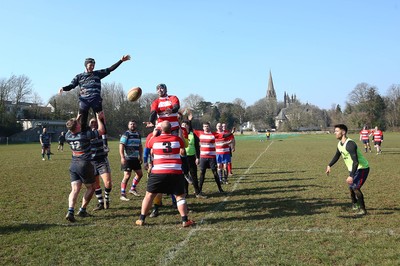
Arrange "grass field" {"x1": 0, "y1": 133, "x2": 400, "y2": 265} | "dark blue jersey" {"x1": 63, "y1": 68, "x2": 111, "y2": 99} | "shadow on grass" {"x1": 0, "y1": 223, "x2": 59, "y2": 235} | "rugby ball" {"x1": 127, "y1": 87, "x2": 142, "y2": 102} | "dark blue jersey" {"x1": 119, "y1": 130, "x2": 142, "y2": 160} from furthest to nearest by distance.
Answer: "dark blue jersey" {"x1": 119, "y1": 130, "x2": 142, "y2": 160} → "rugby ball" {"x1": 127, "y1": 87, "x2": 142, "y2": 102} → "dark blue jersey" {"x1": 63, "y1": 68, "x2": 111, "y2": 99} → "shadow on grass" {"x1": 0, "y1": 223, "x2": 59, "y2": 235} → "grass field" {"x1": 0, "y1": 133, "x2": 400, "y2": 265}

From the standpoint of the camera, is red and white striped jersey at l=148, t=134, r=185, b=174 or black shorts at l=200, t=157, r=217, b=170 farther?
black shorts at l=200, t=157, r=217, b=170

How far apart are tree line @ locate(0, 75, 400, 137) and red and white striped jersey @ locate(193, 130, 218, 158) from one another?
68688 millimetres

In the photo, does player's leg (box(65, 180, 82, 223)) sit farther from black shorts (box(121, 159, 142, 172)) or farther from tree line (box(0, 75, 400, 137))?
tree line (box(0, 75, 400, 137))

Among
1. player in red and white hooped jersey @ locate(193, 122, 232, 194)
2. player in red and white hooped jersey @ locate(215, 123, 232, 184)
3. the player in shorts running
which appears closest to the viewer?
the player in shorts running

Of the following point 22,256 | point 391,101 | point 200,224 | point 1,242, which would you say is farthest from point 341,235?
point 391,101

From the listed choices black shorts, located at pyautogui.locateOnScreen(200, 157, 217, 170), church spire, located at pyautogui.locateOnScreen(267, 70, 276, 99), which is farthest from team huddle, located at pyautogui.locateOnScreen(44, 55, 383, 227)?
church spire, located at pyautogui.locateOnScreen(267, 70, 276, 99)

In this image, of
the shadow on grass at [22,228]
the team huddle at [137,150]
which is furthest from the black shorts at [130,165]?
the shadow on grass at [22,228]

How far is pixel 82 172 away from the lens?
7.40 m

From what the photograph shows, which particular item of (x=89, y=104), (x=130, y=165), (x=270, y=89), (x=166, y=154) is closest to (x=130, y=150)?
(x=130, y=165)

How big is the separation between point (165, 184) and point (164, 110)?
5.83 ft

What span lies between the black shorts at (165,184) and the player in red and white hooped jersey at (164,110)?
1353 mm

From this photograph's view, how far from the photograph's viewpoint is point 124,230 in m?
6.61

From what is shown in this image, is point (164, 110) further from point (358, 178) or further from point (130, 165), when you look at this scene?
point (358, 178)

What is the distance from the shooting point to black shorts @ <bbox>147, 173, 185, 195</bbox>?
21.9 ft
